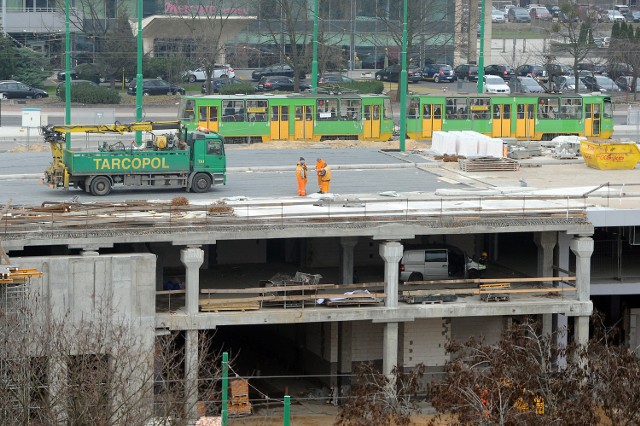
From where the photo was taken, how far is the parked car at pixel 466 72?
106 metres

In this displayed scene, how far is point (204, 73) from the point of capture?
101 metres

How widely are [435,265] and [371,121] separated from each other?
89.1 ft

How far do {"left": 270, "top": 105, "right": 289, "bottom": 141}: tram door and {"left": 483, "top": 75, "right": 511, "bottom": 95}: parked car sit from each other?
2752 cm

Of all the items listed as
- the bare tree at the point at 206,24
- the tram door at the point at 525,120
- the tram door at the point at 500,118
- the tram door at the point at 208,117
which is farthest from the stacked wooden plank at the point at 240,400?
the bare tree at the point at 206,24

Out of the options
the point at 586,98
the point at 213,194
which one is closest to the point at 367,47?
the point at 586,98

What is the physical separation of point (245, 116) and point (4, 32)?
36.3 m

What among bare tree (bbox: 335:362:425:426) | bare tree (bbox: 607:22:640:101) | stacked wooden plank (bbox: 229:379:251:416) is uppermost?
bare tree (bbox: 607:22:640:101)

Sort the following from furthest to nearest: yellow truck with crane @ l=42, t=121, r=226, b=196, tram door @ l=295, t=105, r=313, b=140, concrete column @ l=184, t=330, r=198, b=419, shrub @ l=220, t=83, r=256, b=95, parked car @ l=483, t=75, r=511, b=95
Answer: parked car @ l=483, t=75, r=511, b=95 < shrub @ l=220, t=83, r=256, b=95 < tram door @ l=295, t=105, r=313, b=140 < yellow truck with crane @ l=42, t=121, r=226, b=196 < concrete column @ l=184, t=330, r=198, b=419

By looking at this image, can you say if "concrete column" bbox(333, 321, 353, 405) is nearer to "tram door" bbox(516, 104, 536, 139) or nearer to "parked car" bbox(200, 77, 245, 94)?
"tram door" bbox(516, 104, 536, 139)

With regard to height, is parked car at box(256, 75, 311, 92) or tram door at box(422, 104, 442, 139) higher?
parked car at box(256, 75, 311, 92)

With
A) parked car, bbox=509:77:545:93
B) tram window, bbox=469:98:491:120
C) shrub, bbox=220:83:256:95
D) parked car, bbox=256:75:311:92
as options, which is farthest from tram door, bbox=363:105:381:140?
parked car, bbox=509:77:545:93

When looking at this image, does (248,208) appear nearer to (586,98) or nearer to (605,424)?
(605,424)

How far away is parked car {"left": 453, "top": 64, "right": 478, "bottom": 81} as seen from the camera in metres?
106

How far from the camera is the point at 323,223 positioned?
43812 millimetres
